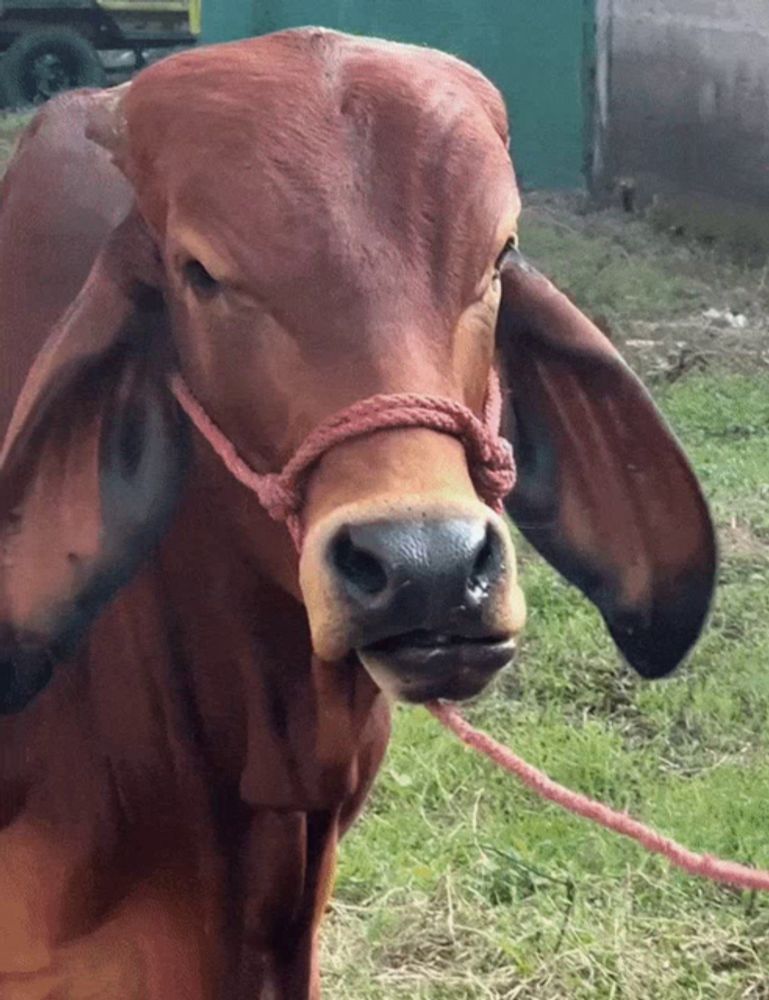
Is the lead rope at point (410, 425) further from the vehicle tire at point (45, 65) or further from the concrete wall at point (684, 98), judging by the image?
the vehicle tire at point (45, 65)

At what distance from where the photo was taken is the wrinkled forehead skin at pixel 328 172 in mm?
1560

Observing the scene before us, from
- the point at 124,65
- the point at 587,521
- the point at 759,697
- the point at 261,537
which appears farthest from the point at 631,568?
the point at 124,65

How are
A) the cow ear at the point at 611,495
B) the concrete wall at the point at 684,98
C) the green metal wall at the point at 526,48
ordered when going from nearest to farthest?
the cow ear at the point at 611,495 → the concrete wall at the point at 684,98 → the green metal wall at the point at 526,48

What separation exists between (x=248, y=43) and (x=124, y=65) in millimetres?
11858

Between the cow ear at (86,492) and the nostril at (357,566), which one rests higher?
the nostril at (357,566)

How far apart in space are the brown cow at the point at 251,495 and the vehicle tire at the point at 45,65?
9.73m

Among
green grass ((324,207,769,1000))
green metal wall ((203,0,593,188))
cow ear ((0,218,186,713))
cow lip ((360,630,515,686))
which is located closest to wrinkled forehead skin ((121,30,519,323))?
cow ear ((0,218,186,713))

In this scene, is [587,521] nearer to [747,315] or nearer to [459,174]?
[459,174]

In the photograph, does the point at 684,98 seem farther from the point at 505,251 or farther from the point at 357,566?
the point at 357,566

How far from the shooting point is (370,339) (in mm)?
1531

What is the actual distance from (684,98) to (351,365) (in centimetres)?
744

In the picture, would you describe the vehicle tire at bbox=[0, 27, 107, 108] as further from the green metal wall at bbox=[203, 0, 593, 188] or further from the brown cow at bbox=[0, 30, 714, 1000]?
the brown cow at bbox=[0, 30, 714, 1000]

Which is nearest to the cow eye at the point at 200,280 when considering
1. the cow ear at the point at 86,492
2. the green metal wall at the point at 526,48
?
the cow ear at the point at 86,492

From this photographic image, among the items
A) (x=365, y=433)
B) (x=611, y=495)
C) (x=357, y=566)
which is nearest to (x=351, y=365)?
(x=365, y=433)
